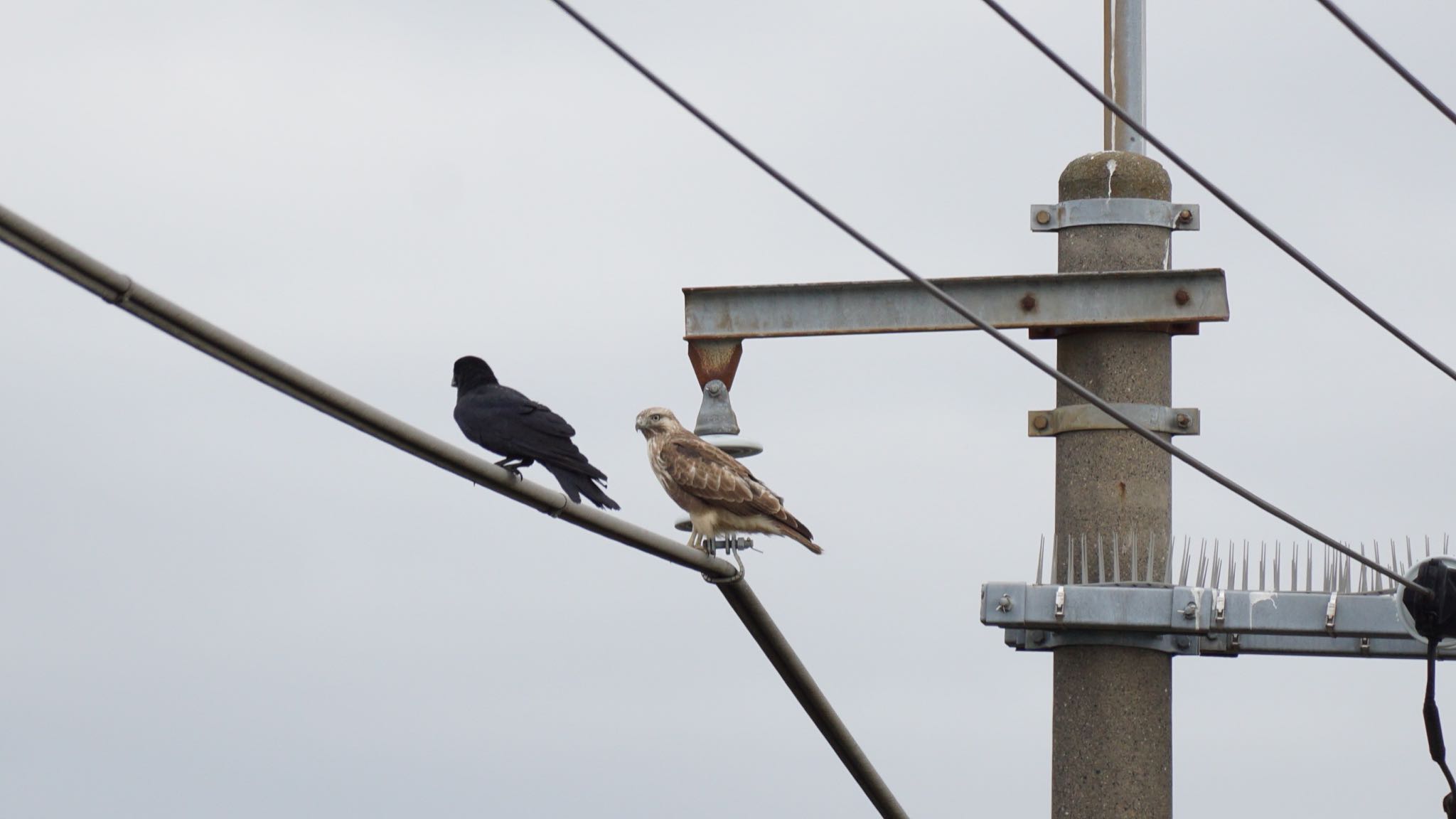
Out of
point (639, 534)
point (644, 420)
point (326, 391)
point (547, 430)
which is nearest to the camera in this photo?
point (326, 391)

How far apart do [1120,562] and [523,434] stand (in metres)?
2.66

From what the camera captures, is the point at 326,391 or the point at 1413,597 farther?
the point at 1413,597

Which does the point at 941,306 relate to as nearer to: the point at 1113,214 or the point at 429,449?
the point at 1113,214

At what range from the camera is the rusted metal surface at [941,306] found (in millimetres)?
10508

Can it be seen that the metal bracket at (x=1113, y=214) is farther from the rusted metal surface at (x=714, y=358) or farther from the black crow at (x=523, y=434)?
the black crow at (x=523, y=434)

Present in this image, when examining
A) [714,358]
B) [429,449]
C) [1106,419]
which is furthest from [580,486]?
[429,449]

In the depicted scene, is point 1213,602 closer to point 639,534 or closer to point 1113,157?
point 1113,157

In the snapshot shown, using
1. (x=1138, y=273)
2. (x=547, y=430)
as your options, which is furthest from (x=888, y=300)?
(x=547, y=430)

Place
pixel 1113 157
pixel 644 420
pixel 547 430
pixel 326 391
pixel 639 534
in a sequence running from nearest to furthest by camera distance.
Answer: pixel 326 391, pixel 639 534, pixel 547 430, pixel 1113 157, pixel 644 420

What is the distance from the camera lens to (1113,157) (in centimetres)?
1101

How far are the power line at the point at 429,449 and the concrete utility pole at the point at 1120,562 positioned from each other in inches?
70.9

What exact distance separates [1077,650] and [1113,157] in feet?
7.40

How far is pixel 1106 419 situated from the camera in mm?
10602

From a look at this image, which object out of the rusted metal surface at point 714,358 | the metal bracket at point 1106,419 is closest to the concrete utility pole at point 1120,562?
the metal bracket at point 1106,419
